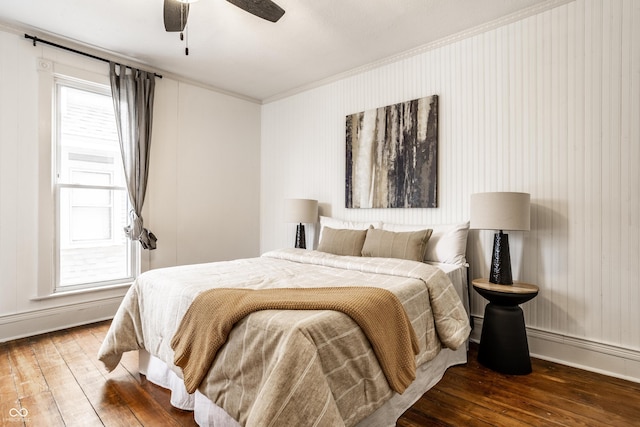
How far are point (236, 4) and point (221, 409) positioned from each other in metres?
2.35

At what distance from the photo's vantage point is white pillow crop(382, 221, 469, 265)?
2697mm

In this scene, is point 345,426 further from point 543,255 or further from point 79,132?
point 79,132

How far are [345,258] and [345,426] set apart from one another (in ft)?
4.93

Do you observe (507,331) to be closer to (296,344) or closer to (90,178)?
(296,344)

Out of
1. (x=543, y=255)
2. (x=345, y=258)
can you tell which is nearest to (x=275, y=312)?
(x=345, y=258)

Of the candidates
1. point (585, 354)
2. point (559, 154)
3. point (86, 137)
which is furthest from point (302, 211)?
point (585, 354)

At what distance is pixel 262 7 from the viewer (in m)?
2.15

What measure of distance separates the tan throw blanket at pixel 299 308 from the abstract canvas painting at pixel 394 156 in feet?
5.77

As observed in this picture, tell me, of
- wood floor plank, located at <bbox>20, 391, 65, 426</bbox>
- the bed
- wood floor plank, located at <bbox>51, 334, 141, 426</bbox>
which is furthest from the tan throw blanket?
wood floor plank, located at <bbox>20, 391, 65, 426</bbox>

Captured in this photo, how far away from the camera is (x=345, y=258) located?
2746 mm

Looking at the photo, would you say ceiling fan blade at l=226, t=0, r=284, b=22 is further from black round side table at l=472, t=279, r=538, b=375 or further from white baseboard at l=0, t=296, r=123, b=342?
white baseboard at l=0, t=296, r=123, b=342

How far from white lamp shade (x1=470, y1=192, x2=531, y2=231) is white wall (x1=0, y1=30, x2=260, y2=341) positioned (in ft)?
10.7

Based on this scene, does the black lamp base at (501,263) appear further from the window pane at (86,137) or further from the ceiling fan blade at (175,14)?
the window pane at (86,137)

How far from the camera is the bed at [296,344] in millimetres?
1200
